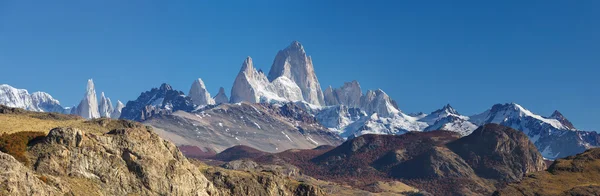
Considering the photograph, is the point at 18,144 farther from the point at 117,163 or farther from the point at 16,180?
the point at 16,180

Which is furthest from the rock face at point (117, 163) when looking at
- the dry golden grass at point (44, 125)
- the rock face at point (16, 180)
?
the dry golden grass at point (44, 125)

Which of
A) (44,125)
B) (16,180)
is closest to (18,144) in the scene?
(16,180)

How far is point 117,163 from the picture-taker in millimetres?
138625

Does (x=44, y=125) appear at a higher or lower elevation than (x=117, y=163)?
higher

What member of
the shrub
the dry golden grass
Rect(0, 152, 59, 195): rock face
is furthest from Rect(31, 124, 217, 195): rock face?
the dry golden grass

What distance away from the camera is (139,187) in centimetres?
13925

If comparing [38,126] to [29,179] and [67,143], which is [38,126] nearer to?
[67,143]

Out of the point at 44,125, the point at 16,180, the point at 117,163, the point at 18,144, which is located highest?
the point at 44,125

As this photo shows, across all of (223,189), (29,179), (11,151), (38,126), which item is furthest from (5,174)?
(223,189)

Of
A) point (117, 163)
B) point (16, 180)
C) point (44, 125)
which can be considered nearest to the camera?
point (16, 180)

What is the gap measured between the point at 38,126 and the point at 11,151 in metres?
44.8

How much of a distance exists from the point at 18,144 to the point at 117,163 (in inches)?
633

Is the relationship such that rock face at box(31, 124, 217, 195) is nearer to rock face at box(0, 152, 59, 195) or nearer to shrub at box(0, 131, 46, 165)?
shrub at box(0, 131, 46, 165)

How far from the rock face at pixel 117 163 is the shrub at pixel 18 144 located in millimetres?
1890
